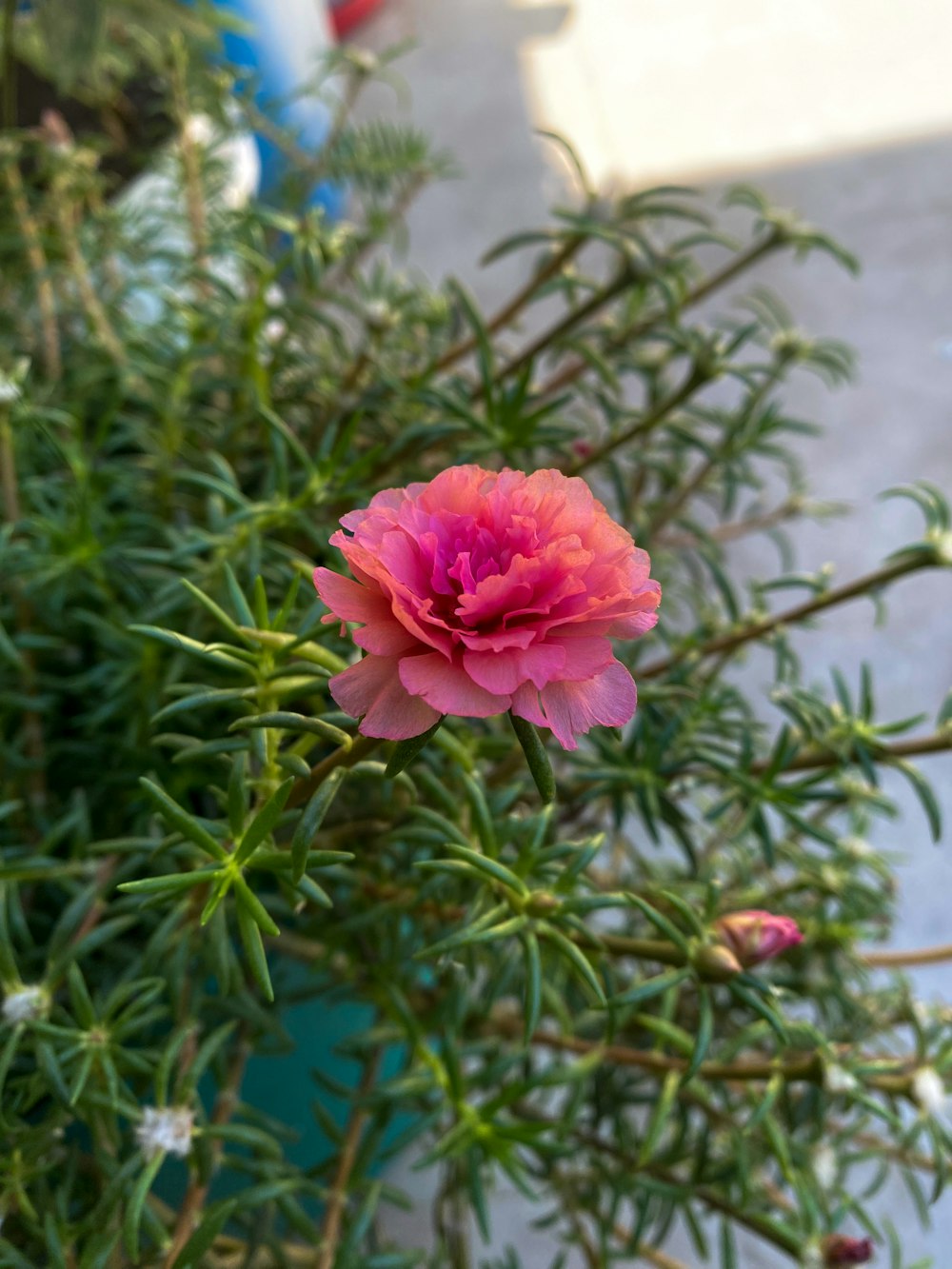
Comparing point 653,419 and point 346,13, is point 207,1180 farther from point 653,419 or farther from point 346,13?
point 346,13

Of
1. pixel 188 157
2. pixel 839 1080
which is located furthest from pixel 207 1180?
pixel 188 157

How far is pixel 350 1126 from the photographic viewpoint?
52cm

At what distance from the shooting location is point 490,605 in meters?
0.25

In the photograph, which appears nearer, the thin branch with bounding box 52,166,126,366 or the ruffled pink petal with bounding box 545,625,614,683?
the ruffled pink petal with bounding box 545,625,614,683

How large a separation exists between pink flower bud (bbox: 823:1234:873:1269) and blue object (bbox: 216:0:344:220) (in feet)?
3.59

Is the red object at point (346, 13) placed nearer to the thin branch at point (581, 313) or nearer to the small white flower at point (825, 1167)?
the thin branch at point (581, 313)

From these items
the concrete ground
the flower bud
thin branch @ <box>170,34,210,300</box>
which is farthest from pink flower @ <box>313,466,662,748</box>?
the concrete ground

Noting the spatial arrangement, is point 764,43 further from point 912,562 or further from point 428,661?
point 428,661

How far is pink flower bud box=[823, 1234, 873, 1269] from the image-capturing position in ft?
1.64

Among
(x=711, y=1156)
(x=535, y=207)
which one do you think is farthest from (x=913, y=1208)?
(x=535, y=207)

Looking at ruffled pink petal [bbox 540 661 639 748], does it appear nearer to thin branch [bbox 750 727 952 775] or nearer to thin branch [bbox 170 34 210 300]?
thin branch [bbox 750 727 952 775]

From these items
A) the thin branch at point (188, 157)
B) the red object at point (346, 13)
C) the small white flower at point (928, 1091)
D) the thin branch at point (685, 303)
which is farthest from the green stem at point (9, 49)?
the red object at point (346, 13)

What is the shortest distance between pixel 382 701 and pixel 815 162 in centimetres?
158

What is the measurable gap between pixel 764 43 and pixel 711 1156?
1723 mm
